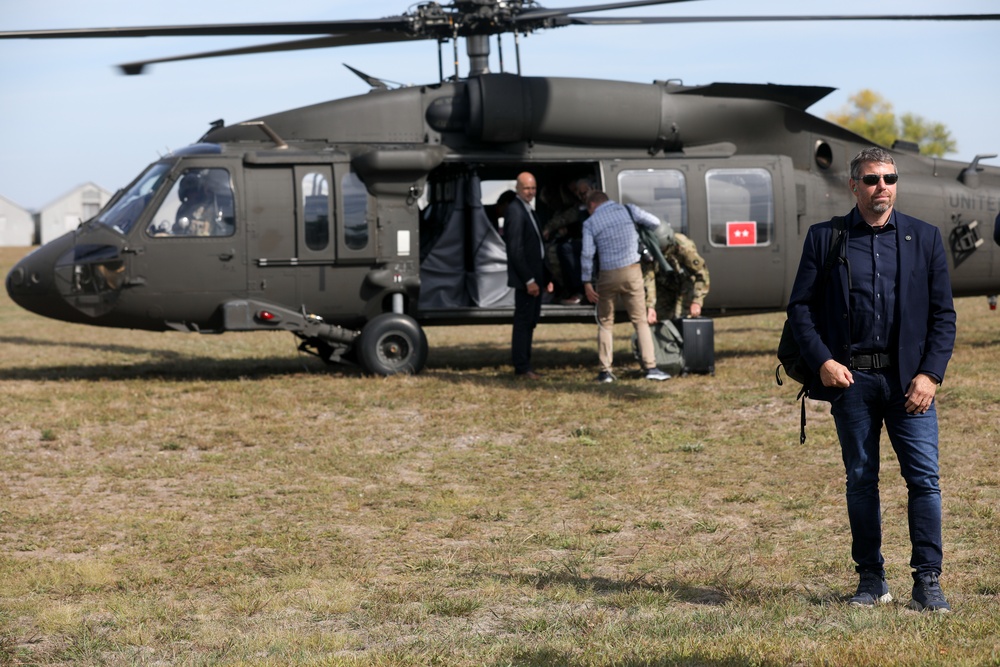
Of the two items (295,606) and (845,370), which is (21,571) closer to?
(295,606)

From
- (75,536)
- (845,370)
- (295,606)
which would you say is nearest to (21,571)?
(75,536)

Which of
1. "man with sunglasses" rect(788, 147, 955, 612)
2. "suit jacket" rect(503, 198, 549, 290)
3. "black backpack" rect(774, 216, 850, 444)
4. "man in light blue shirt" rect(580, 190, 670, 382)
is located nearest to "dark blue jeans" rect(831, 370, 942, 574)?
"man with sunglasses" rect(788, 147, 955, 612)

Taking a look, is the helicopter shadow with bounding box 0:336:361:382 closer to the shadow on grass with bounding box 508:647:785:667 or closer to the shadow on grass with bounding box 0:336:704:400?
the shadow on grass with bounding box 0:336:704:400

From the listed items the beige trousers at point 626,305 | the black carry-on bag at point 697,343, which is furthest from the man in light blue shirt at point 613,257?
the black carry-on bag at point 697,343

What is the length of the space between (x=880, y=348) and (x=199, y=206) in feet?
28.0

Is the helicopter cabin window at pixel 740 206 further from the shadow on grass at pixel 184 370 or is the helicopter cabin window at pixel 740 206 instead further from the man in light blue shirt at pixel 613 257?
the shadow on grass at pixel 184 370

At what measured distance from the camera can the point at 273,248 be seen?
11961 millimetres

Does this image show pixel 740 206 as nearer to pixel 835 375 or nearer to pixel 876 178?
pixel 876 178

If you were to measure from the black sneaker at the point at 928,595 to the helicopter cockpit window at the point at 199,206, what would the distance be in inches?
338

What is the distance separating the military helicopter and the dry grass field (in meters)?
0.84

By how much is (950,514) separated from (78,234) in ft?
28.9

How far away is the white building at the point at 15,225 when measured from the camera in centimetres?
9006

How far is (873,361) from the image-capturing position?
469cm

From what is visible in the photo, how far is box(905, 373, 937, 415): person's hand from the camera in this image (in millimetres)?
4574
